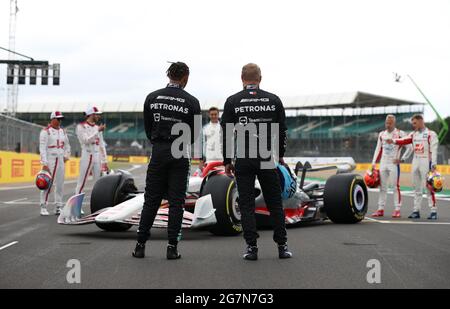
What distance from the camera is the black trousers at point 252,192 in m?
5.84

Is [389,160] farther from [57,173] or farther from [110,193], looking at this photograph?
[57,173]

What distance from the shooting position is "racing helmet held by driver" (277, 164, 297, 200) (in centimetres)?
779

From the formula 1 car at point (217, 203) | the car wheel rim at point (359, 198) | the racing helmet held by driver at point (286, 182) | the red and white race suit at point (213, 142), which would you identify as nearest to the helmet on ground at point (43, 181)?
the formula 1 car at point (217, 203)

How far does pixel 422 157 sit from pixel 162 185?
6.42m

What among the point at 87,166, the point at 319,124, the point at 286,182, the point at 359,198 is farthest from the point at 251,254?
the point at 319,124

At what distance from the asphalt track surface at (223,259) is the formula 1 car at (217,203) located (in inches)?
8.1

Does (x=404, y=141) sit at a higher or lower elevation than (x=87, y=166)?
higher

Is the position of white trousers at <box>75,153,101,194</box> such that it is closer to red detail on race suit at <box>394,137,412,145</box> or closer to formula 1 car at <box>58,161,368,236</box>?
formula 1 car at <box>58,161,368,236</box>

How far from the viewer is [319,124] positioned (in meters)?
71.4

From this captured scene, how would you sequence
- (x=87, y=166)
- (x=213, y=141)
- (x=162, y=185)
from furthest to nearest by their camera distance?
1. (x=213, y=141)
2. (x=87, y=166)
3. (x=162, y=185)

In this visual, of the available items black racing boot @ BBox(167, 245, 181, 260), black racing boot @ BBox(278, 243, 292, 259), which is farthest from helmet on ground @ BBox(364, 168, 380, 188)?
black racing boot @ BBox(167, 245, 181, 260)

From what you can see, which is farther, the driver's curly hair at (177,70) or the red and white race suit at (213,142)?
the red and white race suit at (213,142)

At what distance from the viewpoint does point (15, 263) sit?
17.7ft

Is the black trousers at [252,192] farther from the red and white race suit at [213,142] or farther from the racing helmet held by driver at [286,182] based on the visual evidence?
the red and white race suit at [213,142]
